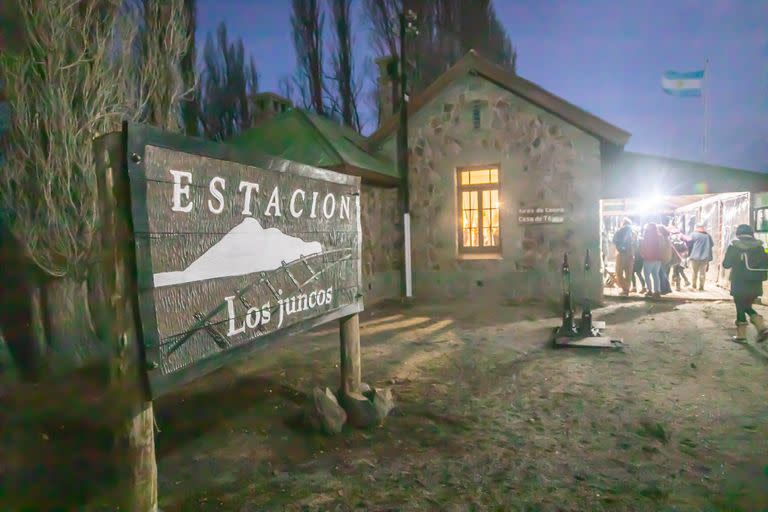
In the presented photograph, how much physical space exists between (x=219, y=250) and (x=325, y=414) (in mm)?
Result: 1978

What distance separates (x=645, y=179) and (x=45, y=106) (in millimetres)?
11768

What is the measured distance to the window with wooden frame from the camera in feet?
35.4

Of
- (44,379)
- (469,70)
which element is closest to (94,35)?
(44,379)

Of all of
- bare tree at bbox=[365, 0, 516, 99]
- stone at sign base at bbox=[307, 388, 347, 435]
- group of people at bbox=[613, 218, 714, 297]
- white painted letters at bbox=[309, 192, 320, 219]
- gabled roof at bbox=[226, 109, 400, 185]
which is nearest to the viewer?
white painted letters at bbox=[309, 192, 320, 219]

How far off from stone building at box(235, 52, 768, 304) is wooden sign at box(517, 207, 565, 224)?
0.07ft

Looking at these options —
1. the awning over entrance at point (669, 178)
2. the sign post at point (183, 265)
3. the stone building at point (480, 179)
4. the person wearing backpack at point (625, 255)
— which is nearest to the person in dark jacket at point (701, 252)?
the person wearing backpack at point (625, 255)

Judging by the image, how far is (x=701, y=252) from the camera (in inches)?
455

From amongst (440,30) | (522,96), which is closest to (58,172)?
(522,96)

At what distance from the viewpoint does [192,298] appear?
2.44m

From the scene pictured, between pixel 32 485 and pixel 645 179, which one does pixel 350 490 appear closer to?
pixel 32 485

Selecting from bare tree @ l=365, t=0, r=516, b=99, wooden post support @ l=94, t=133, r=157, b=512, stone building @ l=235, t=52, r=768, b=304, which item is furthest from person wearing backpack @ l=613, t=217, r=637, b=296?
bare tree @ l=365, t=0, r=516, b=99

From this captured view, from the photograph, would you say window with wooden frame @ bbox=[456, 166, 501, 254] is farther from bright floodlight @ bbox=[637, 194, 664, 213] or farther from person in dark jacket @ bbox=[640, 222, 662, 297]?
bright floodlight @ bbox=[637, 194, 664, 213]

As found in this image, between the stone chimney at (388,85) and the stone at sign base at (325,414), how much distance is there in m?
11.3

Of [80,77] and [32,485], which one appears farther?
[80,77]
